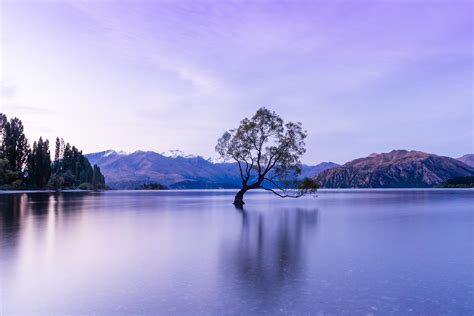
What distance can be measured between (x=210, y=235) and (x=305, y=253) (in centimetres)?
971

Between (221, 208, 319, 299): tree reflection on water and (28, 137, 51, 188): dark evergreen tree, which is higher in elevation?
(28, 137, 51, 188): dark evergreen tree

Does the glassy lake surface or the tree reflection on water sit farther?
the tree reflection on water

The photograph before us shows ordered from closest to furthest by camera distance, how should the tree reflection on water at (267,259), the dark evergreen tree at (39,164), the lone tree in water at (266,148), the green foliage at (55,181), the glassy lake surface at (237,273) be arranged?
the glassy lake surface at (237,273), the tree reflection on water at (267,259), the lone tree in water at (266,148), the dark evergreen tree at (39,164), the green foliage at (55,181)

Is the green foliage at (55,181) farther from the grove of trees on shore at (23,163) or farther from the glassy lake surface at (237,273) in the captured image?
the glassy lake surface at (237,273)

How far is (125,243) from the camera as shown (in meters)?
23.6

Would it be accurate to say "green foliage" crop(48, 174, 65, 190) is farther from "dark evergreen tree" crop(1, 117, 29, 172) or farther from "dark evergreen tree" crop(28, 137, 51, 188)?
"dark evergreen tree" crop(1, 117, 29, 172)

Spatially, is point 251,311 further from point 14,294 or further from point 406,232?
point 406,232

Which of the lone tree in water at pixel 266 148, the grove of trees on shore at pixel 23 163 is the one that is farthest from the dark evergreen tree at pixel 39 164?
the lone tree in water at pixel 266 148

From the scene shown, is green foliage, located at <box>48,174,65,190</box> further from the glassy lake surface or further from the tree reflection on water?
the tree reflection on water

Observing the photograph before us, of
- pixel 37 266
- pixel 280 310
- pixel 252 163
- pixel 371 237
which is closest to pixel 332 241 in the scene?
pixel 371 237

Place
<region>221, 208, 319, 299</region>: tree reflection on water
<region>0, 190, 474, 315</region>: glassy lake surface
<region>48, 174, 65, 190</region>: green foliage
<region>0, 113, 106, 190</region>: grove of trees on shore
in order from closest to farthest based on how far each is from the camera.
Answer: <region>0, 190, 474, 315</region>: glassy lake surface → <region>221, 208, 319, 299</region>: tree reflection on water → <region>0, 113, 106, 190</region>: grove of trees on shore → <region>48, 174, 65, 190</region>: green foliage

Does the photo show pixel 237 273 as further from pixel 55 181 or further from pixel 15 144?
pixel 55 181

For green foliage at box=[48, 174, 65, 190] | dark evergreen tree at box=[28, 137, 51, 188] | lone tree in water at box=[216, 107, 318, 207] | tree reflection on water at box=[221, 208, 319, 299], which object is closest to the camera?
tree reflection on water at box=[221, 208, 319, 299]

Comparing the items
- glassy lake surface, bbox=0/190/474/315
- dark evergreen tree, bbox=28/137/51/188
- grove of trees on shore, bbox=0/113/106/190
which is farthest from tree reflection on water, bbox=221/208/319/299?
dark evergreen tree, bbox=28/137/51/188
